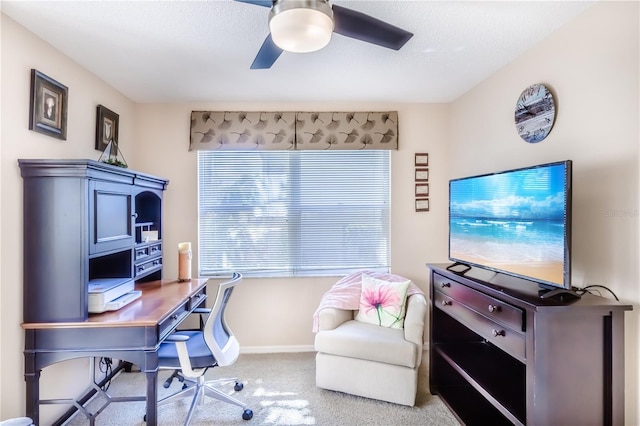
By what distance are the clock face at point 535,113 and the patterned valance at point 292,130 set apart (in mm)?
1195

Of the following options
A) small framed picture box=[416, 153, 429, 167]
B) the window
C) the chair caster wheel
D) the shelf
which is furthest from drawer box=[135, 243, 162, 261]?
small framed picture box=[416, 153, 429, 167]

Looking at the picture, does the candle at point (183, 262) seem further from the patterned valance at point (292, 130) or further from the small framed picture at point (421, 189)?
the small framed picture at point (421, 189)

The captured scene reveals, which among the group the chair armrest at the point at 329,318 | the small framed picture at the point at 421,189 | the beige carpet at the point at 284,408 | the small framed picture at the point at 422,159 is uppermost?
the small framed picture at the point at 422,159

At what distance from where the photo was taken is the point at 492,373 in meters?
2.04

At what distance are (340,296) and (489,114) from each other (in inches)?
76.6

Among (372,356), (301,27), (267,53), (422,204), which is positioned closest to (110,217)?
(267,53)

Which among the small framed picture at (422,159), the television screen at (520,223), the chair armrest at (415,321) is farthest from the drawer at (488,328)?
the small framed picture at (422,159)

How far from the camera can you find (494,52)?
7.38 ft

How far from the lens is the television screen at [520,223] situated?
1.55 metres

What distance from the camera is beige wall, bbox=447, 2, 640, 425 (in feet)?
5.10

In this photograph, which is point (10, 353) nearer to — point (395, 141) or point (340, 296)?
point (340, 296)

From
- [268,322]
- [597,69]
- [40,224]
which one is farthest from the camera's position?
[268,322]

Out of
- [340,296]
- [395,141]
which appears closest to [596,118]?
[395,141]

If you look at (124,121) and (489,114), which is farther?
(124,121)
